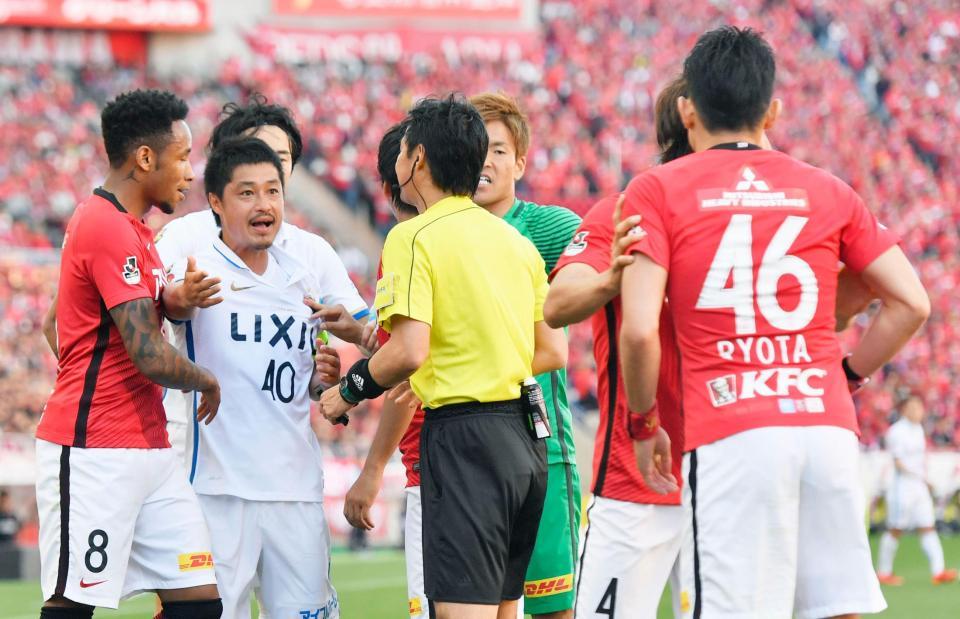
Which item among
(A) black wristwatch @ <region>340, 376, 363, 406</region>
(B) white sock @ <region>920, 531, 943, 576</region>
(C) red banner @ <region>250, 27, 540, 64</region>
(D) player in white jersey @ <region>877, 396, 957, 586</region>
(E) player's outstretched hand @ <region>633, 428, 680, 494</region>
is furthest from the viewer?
(C) red banner @ <region>250, 27, 540, 64</region>

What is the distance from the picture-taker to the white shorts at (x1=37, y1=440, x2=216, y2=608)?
17.1ft

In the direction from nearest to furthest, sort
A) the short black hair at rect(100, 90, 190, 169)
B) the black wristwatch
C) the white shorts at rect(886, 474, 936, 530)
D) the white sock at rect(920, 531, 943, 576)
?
the black wristwatch → the short black hair at rect(100, 90, 190, 169) → the white sock at rect(920, 531, 943, 576) → the white shorts at rect(886, 474, 936, 530)

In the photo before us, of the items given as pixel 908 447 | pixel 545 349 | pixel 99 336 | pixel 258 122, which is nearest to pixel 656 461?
pixel 545 349

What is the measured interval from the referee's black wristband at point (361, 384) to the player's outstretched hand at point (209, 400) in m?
0.72

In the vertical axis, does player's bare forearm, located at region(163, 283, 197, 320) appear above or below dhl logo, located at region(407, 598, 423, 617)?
above

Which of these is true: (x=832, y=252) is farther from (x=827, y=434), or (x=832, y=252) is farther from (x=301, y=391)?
(x=301, y=391)

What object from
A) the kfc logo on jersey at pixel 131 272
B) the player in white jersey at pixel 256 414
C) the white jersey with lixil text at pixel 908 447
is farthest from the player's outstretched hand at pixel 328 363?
the white jersey with lixil text at pixel 908 447

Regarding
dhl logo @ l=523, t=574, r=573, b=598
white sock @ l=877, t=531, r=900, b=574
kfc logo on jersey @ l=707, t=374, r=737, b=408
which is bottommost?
white sock @ l=877, t=531, r=900, b=574

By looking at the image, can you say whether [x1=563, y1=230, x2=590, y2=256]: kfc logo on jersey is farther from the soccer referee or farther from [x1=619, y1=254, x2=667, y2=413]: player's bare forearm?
[x1=619, y1=254, x2=667, y2=413]: player's bare forearm

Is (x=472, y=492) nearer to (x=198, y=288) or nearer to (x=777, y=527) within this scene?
(x=777, y=527)

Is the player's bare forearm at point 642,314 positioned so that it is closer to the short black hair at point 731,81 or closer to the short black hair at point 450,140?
the short black hair at point 731,81

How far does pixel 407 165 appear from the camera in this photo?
488 centimetres

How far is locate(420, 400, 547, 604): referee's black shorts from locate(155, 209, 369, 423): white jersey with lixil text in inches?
52.8

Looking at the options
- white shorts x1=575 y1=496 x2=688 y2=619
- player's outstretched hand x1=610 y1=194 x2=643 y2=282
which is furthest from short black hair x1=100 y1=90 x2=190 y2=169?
white shorts x1=575 y1=496 x2=688 y2=619
